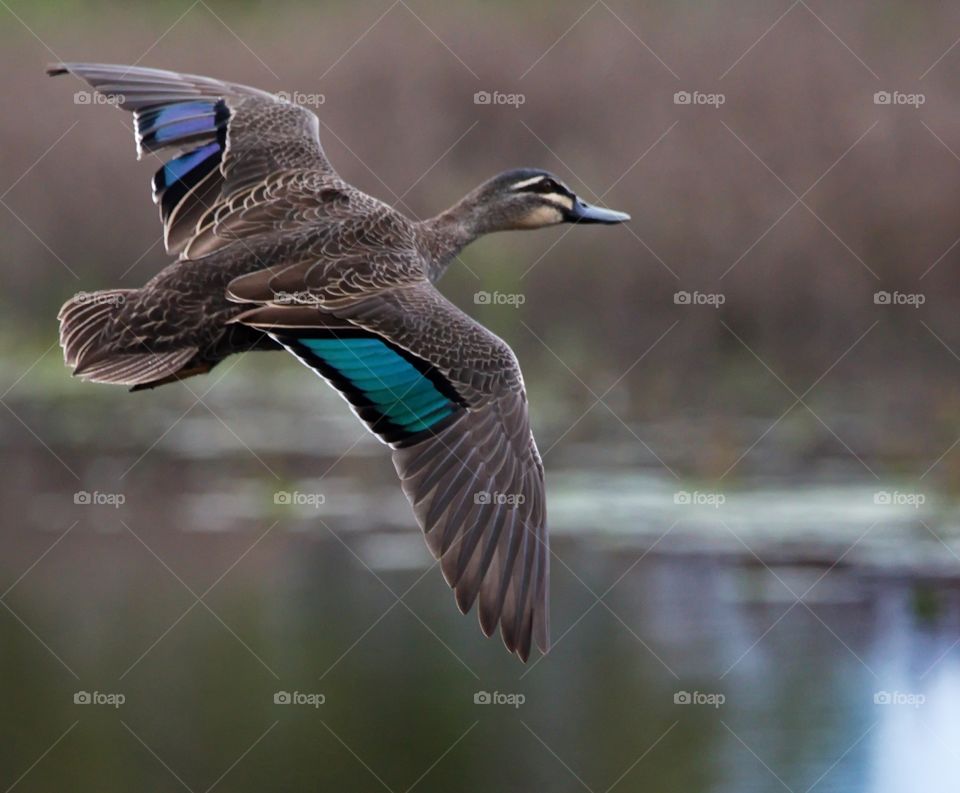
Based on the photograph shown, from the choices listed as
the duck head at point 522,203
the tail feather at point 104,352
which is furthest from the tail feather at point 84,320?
the duck head at point 522,203

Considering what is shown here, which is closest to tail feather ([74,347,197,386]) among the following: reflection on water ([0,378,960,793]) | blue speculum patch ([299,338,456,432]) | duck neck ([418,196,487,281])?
blue speculum patch ([299,338,456,432])

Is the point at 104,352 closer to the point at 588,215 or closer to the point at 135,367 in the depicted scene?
the point at 135,367

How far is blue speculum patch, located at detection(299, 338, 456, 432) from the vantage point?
585cm

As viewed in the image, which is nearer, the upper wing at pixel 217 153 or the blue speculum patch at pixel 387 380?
the blue speculum patch at pixel 387 380

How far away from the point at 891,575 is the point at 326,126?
4.80m

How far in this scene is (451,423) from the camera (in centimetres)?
594

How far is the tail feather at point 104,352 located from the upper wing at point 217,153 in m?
0.35

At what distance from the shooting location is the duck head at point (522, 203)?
708cm

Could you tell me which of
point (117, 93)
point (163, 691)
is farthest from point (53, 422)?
point (117, 93)

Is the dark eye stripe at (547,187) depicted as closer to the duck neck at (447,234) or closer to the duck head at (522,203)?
the duck head at (522,203)

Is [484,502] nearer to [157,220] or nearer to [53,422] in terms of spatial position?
[157,220]

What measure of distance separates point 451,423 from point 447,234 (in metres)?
1.16

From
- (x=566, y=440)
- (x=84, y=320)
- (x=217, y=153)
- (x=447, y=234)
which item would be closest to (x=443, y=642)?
(x=566, y=440)

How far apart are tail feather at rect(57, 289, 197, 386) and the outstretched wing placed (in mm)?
313
